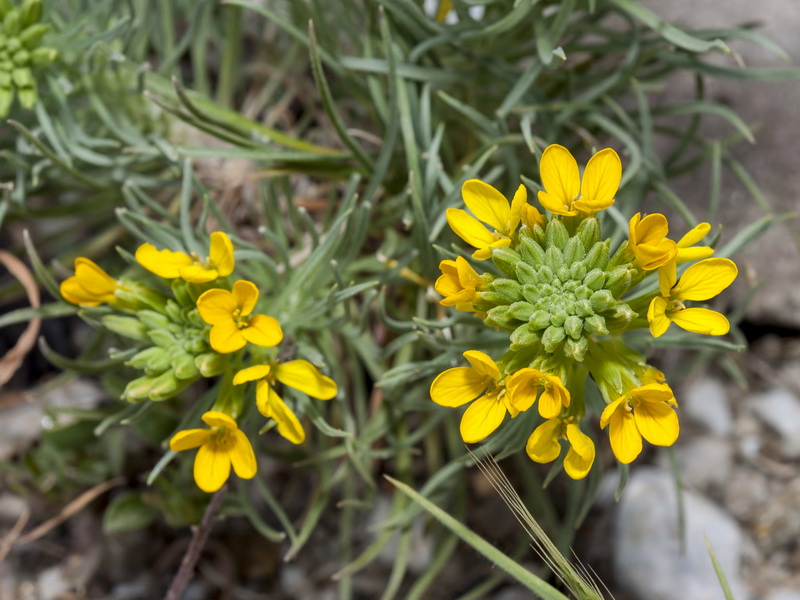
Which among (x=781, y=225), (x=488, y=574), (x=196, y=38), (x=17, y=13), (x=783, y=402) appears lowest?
(x=488, y=574)

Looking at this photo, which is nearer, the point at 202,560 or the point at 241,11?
the point at 241,11

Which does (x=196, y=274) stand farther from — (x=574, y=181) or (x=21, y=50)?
(x=21, y=50)

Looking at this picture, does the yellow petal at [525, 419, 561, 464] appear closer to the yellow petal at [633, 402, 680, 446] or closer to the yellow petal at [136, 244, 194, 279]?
the yellow petal at [633, 402, 680, 446]

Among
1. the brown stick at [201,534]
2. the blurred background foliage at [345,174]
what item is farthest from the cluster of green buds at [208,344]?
the brown stick at [201,534]

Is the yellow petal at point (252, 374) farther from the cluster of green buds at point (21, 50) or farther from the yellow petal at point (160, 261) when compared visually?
the cluster of green buds at point (21, 50)

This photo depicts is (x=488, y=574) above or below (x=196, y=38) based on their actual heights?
below

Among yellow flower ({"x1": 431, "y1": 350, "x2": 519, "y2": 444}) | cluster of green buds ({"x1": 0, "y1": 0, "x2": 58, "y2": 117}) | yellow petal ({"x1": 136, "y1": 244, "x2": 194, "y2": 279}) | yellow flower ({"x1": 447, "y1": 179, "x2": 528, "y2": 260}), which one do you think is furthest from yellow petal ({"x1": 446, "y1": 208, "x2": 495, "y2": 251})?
cluster of green buds ({"x1": 0, "y1": 0, "x2": 58, "y2": 117})

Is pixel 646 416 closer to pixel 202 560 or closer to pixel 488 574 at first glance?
pixel 488 574

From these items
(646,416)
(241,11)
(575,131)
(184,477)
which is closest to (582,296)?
(646,416)
